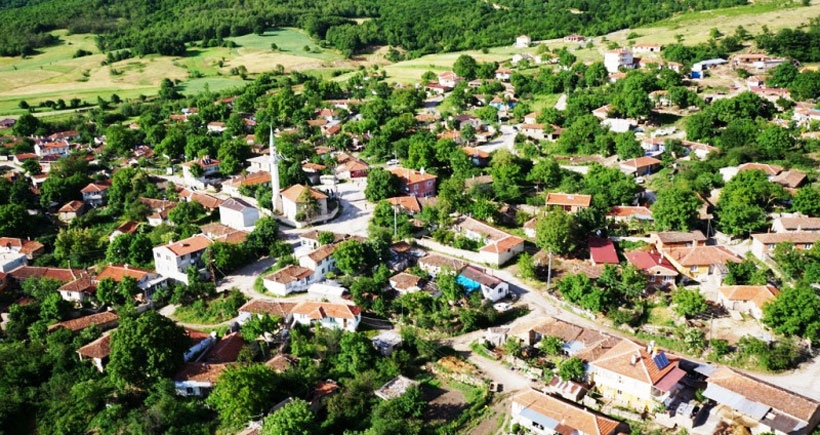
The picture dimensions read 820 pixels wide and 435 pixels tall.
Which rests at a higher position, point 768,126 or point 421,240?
point 768,126

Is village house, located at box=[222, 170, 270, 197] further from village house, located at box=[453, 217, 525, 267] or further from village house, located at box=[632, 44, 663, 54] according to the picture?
village house, located at box=[632, 44, 663, 54]

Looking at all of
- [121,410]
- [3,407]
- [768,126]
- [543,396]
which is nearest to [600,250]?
[543,396]

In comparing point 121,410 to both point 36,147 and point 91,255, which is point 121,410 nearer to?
point 91,255

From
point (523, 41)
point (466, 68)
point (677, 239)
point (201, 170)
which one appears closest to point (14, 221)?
point (201, 170)

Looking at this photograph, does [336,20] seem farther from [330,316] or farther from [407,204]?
[330,316]

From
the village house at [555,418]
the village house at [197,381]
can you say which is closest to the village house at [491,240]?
the village house at [555,418]

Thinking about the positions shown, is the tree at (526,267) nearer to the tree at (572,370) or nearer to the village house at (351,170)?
the tree at (572,370)
